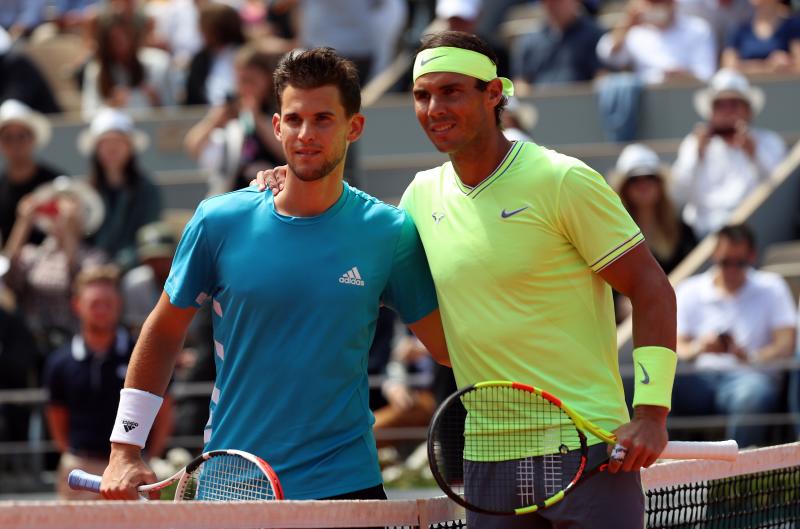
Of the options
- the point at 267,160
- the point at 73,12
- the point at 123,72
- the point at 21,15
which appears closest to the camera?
the point at 267,160

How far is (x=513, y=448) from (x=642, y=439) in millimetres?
364

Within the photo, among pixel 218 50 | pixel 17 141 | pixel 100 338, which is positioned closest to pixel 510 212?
pixel 100 338

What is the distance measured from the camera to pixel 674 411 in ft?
30.5

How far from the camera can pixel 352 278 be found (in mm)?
4512

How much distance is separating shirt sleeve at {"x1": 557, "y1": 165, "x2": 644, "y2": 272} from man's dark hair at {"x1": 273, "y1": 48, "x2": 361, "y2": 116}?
70 cm

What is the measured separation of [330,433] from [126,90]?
1022cm

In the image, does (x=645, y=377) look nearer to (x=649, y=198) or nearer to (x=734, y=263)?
(x=734, y=263)

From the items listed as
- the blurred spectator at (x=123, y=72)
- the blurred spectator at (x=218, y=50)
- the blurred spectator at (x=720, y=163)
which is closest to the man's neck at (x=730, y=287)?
the blurred spectator at (x=720, y=163)

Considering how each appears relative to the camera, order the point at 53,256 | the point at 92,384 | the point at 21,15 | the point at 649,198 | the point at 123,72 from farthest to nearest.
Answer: the point at 21,15 → the point at 123,72 → the point at 53,256 → the point at 649,198 → the point at 92,384

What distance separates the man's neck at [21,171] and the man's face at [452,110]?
26.9ft

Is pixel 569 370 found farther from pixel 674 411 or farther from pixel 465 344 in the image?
pixel 674 411

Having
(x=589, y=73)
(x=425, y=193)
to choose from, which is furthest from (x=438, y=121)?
(x=589, y=73)

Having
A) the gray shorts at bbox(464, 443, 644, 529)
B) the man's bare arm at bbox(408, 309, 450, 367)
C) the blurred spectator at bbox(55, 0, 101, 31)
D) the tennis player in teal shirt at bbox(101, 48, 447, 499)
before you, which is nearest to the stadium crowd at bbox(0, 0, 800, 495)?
the blurred spectator at bbox(55, 0, 101, 31)

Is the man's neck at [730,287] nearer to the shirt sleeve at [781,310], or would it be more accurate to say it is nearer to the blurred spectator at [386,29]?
the shirt sleeve at [781,310]
